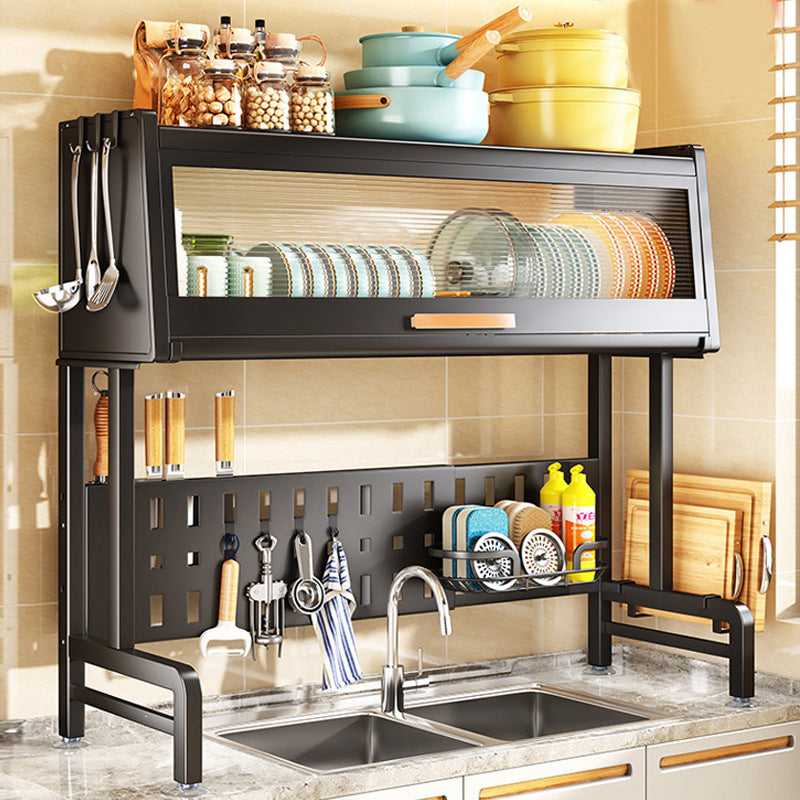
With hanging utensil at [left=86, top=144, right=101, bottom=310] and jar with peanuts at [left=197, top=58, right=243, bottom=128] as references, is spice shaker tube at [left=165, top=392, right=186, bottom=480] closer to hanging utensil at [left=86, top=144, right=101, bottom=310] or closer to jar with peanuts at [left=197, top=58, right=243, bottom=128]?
hanging utensil at [left=86, top=144, right=101, bottom=310]

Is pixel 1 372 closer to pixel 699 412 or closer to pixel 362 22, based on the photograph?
pixel 362 22

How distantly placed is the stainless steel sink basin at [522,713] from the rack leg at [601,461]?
0.23 meters

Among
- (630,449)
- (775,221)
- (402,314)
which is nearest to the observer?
(402,314)

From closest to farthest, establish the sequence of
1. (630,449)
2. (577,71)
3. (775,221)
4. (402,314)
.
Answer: (402,314), (577,71), (775,221), (630,449)

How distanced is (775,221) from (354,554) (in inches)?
42.3

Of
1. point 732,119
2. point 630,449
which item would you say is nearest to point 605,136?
point 732,119

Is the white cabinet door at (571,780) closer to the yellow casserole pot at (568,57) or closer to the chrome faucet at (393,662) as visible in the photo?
the chrome faucet at (393,662)

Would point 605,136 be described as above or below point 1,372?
Result: above

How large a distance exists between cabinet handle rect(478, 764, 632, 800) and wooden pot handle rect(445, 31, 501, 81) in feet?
4.03

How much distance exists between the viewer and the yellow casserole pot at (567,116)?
2.59 metres

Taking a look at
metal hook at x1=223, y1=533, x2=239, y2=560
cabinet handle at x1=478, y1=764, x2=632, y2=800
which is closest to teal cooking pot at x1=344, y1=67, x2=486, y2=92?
metal hook at x1=223, y1=533, x2=239, y2=560

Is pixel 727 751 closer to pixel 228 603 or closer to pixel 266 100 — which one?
pixel 228 603

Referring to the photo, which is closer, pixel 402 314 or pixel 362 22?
pixel 402 314

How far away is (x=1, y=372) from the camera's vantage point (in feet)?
7.90
